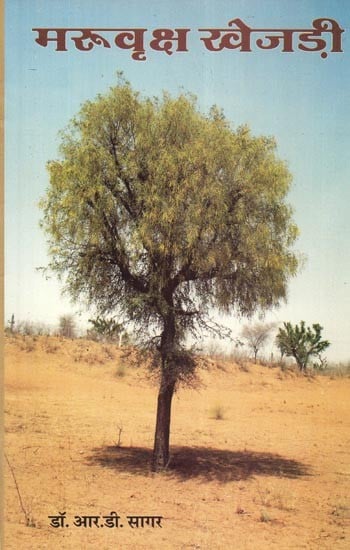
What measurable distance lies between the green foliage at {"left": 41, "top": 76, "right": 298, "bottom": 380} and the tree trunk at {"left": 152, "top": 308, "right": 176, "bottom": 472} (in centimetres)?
6

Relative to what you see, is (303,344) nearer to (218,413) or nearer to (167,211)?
(218,413)

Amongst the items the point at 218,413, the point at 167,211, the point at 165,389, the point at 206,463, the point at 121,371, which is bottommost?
the point at 218,413

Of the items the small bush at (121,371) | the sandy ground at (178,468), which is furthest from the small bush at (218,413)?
the small bush at (121,371)

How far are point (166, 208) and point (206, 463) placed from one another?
601cm

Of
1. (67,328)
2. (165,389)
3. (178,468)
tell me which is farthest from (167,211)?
(67,328)

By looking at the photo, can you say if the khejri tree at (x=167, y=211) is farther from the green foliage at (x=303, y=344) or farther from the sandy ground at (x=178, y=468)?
the green foliage at (x=303, y=344)

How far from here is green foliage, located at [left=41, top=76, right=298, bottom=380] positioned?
37.4 ft

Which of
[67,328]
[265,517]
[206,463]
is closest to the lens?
[265,517]

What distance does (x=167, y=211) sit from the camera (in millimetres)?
11219

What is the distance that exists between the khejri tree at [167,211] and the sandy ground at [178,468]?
2.47 m

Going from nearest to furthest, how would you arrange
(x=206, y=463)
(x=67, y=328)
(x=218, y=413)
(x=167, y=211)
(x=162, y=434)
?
(x=167, y=211) → (x=162, y=434) → (x=206, y=463) → (x=218, y=413) → (x=67, y=328)

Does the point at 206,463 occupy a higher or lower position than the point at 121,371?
lower

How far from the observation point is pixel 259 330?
1480 inches

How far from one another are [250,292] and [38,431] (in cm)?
753
